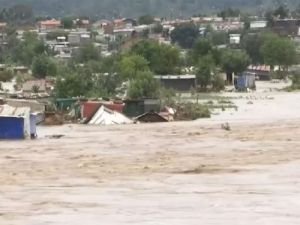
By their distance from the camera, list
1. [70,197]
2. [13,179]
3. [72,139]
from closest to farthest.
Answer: [70,197]
[13,179]
[72,139]

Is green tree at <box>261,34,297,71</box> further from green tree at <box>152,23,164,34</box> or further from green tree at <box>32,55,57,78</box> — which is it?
green tree at <box>152,23,164,34</box>

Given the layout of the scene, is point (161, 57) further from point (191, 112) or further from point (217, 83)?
point (191, 112)

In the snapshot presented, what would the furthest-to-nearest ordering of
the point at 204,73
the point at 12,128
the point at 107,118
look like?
the point at 204,73
the point at 107,118
the point at 12,128

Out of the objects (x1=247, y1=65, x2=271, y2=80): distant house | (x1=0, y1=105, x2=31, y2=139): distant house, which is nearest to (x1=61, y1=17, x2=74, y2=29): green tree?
(x1=247, y1=65, x2=271, y2=80): distant house

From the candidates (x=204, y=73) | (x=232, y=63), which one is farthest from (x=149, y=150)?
(x=232, y=63)

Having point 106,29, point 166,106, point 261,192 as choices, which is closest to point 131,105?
point 166,106

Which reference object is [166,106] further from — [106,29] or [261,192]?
[106,29]
